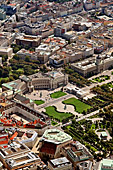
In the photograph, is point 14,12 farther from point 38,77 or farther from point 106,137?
point 106,137

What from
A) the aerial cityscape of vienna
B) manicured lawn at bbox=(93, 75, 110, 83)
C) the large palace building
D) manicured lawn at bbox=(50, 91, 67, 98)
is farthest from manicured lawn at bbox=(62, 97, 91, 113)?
manicured lawn at bbox=(93, 75, 110, 83)

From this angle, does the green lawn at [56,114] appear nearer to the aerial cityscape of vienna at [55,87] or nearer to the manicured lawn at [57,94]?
the aerial cityscape of vienna at [55,87]

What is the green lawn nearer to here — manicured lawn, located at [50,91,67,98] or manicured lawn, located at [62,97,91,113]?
manicured lawn, located at [62,97,91,113]

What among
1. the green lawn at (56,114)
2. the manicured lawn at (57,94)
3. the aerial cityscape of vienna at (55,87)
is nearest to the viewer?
the aerial cityscape of vienna at (55,87)

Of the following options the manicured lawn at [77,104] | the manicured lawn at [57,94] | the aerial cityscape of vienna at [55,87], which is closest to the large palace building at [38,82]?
the aerial cityscape of vienna at [55,87]

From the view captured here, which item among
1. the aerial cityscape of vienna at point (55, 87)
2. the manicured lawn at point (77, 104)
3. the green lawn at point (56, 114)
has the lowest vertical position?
the manicured lawn at point (77, 104)

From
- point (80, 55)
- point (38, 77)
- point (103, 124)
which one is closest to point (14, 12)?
point (80, 55)

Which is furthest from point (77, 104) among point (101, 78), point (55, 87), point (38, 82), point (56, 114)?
point (101, 78)
